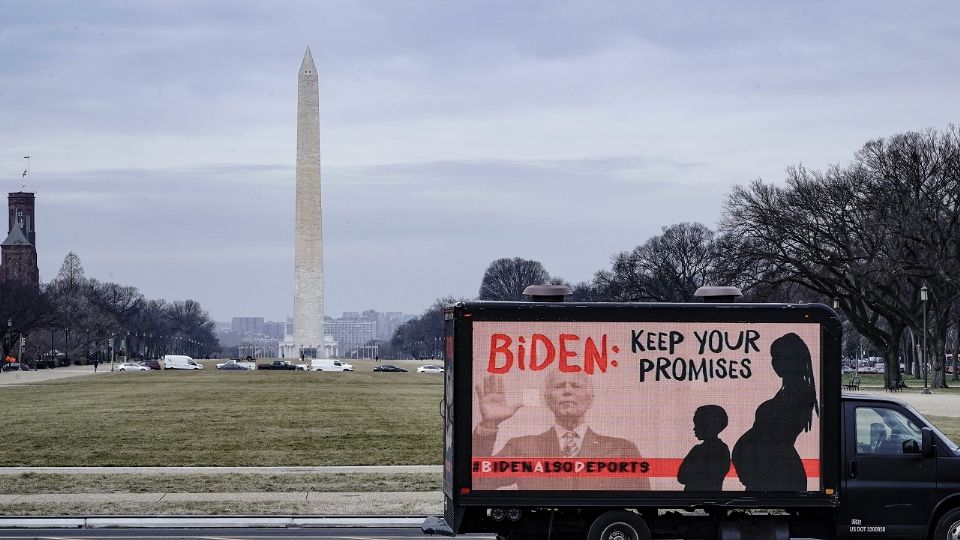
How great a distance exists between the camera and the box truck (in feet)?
50.3

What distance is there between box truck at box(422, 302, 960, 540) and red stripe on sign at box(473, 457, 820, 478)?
0.01 metres

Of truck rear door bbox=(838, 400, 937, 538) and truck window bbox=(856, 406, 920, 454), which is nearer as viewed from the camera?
truck rear door bbox=(838, 400, 937, 538)

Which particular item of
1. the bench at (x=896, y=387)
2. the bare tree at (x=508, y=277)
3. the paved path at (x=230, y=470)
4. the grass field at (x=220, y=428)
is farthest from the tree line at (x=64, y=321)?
the paved path at (x=230, y=470)

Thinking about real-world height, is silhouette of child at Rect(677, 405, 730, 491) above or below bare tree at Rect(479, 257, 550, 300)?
below

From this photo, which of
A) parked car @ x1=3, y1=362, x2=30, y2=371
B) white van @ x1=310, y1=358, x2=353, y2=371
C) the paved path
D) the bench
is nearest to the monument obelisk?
white van @ x1=310, y1=358, x2=353, y2=371

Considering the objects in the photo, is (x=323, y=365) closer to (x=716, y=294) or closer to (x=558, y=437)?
(x=716, y=294)

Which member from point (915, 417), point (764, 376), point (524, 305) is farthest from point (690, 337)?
point (915, 417)

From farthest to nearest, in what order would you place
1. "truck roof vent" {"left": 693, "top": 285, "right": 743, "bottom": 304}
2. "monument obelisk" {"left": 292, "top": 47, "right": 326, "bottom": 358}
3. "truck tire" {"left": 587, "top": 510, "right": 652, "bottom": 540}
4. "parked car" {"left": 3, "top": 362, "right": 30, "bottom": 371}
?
"parked car" {"left": 3, "top": 362, "right": 30, "bottom": 371} < "monument obelisk" {"left": 292, "top": 47, "right": 326, "bottom": 358} < "truck roof vent" {"left": 693, "top": 285, "right": 743, "bottom": 304} < "truck tire" {"left": 587, "top": 510, "right": 652, "bottom": 540}

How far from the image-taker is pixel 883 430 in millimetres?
16062

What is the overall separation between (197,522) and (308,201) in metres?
93.5

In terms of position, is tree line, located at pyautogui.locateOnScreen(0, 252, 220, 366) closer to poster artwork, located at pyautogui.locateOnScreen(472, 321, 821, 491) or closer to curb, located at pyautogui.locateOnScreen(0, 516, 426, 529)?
curb, located at pyautogui.locateOnScreen(0, 516, 426, 529)

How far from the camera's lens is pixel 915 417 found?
52.6ft

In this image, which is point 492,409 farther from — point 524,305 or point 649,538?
point 649,538

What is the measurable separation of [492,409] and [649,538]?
2.26 metres
